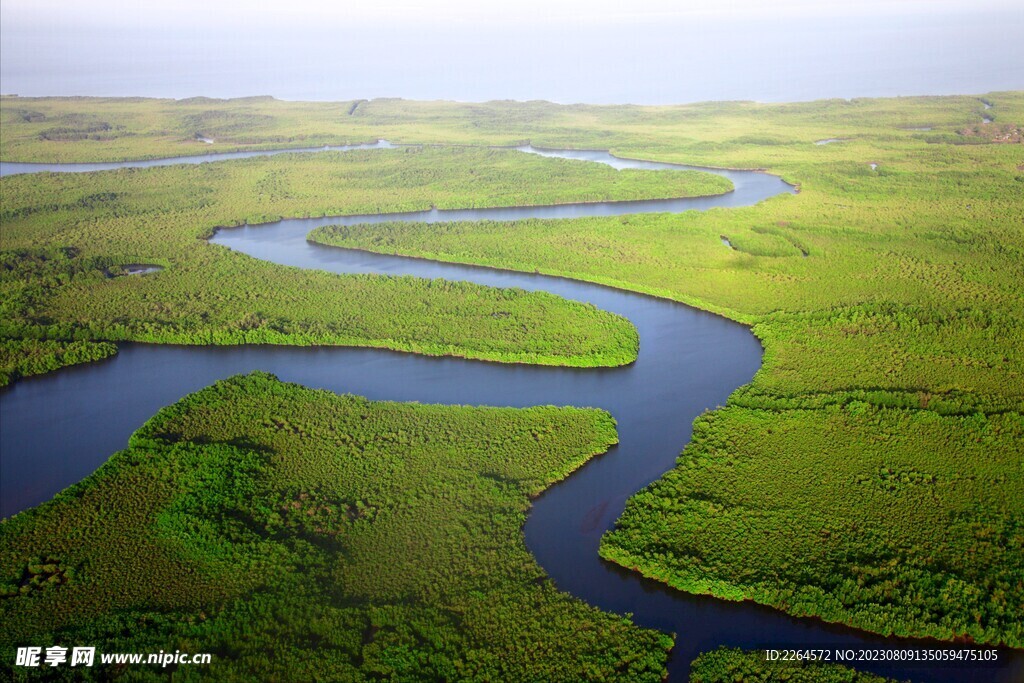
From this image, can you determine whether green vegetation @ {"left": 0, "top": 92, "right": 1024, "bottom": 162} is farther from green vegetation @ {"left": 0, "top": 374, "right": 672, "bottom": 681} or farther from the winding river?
green vegetation @ {"left": 0, "top": 374, "right": 672, "bottom": 681}

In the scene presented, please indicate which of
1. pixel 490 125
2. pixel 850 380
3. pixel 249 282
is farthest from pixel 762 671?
pixel 490 125

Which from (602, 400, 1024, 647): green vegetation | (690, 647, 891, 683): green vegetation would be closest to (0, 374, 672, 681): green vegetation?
(690, 647, 891, 683): green vegetation

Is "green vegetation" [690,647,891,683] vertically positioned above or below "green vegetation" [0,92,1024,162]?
below

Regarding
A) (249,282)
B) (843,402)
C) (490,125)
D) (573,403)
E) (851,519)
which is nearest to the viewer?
(851,519)

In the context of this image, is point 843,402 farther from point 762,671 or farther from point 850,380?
point 762,671

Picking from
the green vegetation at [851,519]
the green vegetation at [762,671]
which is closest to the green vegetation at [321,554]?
the green vegetation at [762,671]

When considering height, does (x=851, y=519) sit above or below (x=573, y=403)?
below

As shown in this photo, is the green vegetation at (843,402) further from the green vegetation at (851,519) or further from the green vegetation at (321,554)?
the green vegetation at (321,554)
